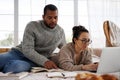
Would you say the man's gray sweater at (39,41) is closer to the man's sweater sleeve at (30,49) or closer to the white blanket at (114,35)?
the man's sweater sleeve at (30,49)

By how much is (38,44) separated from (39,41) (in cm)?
3

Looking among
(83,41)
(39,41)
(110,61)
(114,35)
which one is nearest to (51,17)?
(39,41)

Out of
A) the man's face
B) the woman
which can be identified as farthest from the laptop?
the man's face

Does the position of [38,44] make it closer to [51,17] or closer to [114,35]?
[51,17]

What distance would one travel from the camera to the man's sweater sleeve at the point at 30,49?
206cm

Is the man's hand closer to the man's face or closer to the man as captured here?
the man

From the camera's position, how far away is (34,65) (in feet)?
7.04

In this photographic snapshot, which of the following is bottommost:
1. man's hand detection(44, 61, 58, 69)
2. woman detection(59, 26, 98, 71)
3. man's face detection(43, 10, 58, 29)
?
man's hand detection(44, 61, 58, 69)

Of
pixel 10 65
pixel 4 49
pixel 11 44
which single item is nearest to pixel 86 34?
pixel 10 65

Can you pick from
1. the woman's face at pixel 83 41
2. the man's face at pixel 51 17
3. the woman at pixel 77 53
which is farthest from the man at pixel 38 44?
the woman's face at pixel 83 41

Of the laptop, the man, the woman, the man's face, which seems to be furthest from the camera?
the man's face

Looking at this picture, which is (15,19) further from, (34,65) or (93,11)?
(34,65)

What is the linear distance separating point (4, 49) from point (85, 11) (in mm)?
1437

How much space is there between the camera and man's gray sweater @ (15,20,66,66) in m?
2.10
